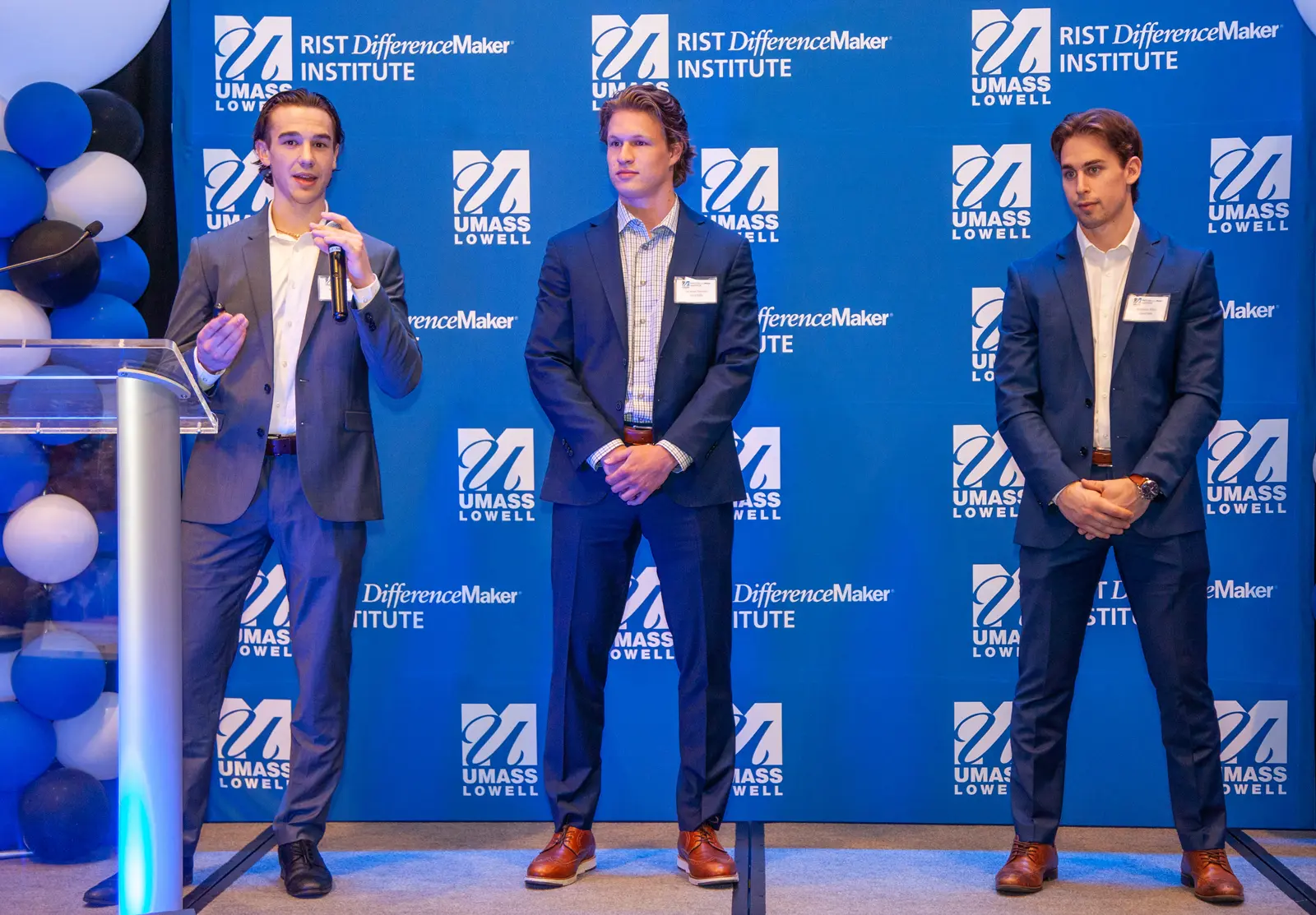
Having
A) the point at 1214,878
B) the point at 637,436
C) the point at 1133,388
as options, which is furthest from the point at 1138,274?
the point at 1214,878

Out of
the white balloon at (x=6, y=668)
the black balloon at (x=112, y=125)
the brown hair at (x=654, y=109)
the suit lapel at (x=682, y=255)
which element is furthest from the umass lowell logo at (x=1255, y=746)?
the black balloon at (x=112, y=125)

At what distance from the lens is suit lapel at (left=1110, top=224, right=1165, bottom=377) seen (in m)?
3.25

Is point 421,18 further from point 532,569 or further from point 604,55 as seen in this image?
point 532,569

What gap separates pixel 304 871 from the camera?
3.25 metres

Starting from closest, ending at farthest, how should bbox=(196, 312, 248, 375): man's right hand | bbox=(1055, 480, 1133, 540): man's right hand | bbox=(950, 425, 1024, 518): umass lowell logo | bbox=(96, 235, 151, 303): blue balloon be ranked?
1. bbox=(196, 312, 248, 375): man's right hand
2. bbox=(1055, 480, 1133, 540): man's right hand
3. bbox=(96, 235, 151, 303): blue balloon
4. bbox=(950, 425, 1024, 518): umass lowell logo

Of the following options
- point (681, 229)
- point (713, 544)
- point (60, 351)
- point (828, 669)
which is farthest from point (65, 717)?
point (828, 669)

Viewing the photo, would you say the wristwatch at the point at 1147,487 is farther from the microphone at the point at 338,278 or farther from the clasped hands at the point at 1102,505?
the microphone at the point at 338,278

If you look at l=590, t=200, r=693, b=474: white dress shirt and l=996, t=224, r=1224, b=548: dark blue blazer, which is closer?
l=996, t=224, r=1224, b=548: dark blue blazer

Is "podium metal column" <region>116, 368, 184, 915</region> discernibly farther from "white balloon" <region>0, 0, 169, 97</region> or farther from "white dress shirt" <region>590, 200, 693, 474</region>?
"white balloon" <region>0, 0, 169, 97</region>

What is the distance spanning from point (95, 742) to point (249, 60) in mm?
2679

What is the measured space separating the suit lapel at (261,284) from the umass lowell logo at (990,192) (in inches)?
80.3

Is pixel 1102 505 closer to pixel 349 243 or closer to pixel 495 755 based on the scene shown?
pixel 349 243

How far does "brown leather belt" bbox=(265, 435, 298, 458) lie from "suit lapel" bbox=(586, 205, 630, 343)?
892mm

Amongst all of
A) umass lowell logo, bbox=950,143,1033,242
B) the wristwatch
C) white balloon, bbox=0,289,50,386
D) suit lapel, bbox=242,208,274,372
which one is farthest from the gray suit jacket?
the wristwatch
